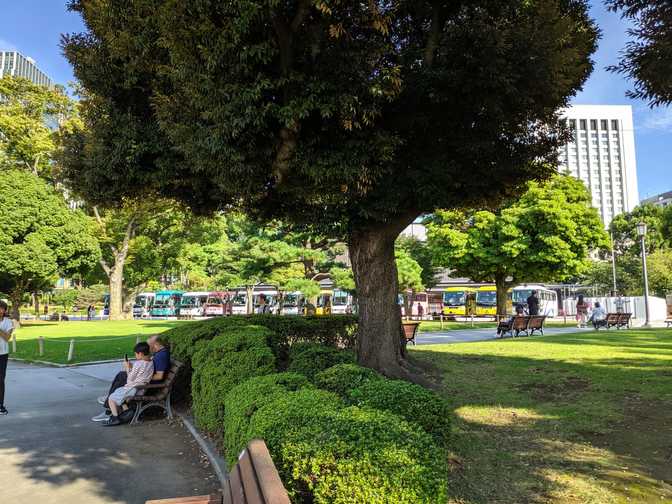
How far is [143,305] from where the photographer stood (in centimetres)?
5572

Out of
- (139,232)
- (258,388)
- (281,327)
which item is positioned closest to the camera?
(258,388)

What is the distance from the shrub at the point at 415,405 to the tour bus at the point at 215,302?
4540 centimetres

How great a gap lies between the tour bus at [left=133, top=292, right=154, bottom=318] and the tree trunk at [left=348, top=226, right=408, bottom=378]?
49.2 m

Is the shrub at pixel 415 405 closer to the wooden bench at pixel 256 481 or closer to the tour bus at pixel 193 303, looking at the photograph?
the wooden bench at pixel 256 481

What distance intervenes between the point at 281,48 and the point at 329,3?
0.99m

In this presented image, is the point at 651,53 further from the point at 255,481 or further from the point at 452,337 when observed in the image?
the point at 452,337

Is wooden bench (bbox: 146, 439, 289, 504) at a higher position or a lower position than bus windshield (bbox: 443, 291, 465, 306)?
lower

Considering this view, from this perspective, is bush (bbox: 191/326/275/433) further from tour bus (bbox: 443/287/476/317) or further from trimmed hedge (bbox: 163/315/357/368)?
tour bus (bbox: 443/287/476/317)

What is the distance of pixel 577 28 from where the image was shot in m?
8.58

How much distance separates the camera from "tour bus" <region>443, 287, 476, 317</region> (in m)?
41.7

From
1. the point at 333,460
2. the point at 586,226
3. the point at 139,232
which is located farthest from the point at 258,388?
the point at 139,232

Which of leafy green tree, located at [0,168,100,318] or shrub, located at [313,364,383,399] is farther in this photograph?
leafy green tree, located at [0,168,100,318]

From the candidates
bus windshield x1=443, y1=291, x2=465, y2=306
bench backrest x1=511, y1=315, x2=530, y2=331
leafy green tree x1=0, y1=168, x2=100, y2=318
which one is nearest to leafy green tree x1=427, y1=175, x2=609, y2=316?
bench backrest x1=511, y1=315, x2=530, y2=331

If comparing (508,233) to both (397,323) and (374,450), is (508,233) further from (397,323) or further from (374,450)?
(374,450)
